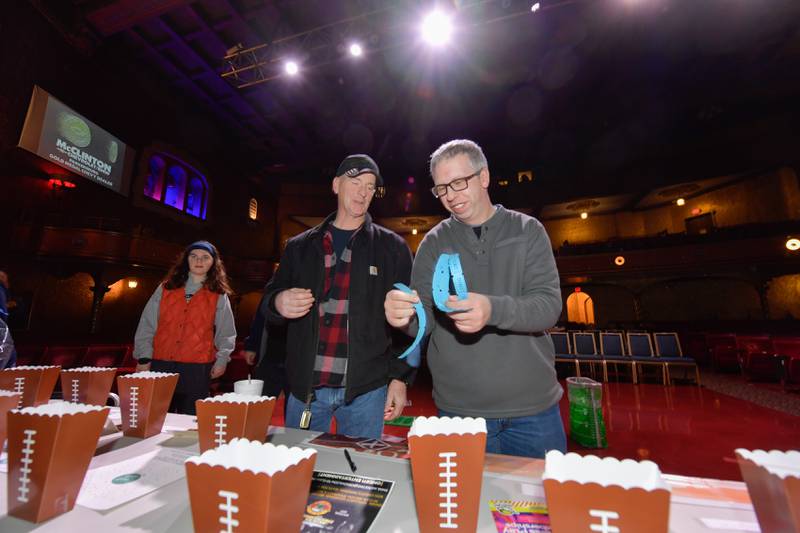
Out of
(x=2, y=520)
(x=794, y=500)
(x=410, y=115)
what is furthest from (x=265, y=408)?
(x=410, y=115)

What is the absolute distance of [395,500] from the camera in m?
0.70

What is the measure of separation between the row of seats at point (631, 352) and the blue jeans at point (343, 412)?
710 cm

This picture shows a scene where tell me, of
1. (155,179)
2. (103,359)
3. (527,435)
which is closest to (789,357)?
(527,435)

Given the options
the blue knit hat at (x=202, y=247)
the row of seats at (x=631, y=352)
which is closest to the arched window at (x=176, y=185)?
the blue knit hat at (x=202, y=247)

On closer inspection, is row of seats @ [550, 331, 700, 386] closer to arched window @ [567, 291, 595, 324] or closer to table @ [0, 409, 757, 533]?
table @ [0, 409, 757, 533]

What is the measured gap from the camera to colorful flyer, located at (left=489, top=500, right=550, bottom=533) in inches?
23.9

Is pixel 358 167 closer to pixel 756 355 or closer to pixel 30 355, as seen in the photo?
pixel 30 355

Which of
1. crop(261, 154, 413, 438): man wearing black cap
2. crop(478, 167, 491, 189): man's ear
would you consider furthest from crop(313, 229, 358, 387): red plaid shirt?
crop(478, 167, 491, 189): man's ear

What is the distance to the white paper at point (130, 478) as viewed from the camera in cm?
68

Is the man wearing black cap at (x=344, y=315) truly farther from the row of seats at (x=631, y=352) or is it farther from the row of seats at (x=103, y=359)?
the row of seats at (x=631, y=352)

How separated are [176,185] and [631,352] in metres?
14.4

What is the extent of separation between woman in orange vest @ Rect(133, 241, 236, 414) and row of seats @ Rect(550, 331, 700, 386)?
7099mm

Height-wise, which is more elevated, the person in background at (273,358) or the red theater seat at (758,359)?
the person in background at (273,358)

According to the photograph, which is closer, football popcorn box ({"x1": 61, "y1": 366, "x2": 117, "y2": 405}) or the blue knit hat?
football popcorn box ({"x1": 61, "y1": 366, "x2": 117, "y2": 405})
